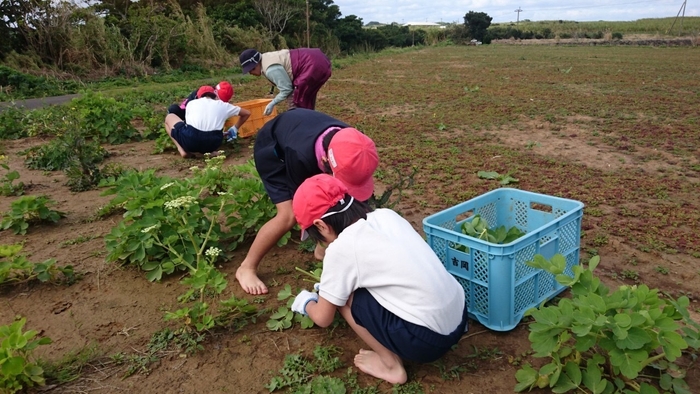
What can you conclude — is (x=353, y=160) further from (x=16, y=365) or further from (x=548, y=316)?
(x=16, y=365)

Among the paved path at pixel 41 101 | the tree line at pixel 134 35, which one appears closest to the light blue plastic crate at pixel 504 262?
the paved path at pixel 41 101

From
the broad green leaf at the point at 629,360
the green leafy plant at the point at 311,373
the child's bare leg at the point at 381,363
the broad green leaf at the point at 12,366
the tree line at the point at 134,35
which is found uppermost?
the tree line at the point at 134,35

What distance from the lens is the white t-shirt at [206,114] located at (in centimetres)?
546

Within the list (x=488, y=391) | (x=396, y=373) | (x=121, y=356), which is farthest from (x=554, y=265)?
(x=121, y=356)

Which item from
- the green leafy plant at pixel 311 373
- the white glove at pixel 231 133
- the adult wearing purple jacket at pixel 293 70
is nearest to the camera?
the green leafy plant at pixel 311 373

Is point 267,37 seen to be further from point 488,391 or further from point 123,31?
point 488,391

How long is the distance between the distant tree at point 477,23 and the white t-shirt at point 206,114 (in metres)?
37.0

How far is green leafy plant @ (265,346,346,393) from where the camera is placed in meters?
2.11

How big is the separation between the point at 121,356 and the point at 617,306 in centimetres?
216

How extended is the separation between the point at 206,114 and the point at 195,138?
0.96 feet

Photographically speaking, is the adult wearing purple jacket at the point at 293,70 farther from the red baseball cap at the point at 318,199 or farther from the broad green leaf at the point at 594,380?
the broad green leaf at the point at 594,380

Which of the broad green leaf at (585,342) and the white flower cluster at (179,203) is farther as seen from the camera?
the white flower cluster at (179,203)

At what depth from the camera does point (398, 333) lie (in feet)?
6.54

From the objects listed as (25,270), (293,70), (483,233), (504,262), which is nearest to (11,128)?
(293,70)
